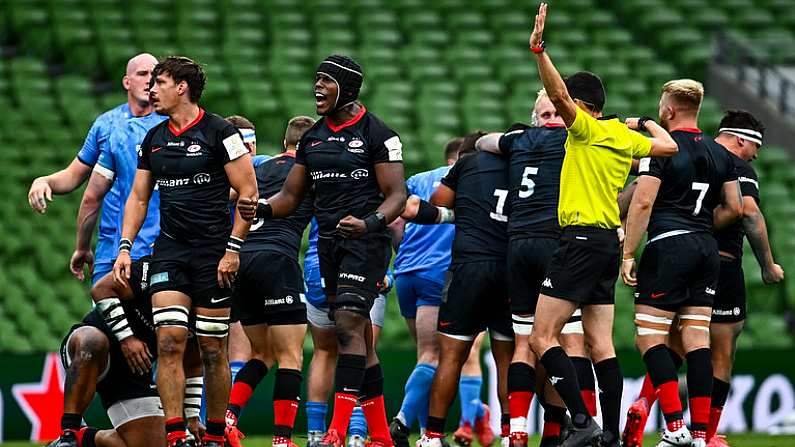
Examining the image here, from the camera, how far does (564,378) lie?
28.2ft

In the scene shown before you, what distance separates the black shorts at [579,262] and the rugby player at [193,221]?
1.94m

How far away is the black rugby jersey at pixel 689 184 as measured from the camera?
9594 mm

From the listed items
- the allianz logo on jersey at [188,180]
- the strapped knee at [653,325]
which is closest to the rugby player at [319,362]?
the allianz logo on jersey at [188,180]

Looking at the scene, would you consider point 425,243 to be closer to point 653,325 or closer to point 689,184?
point 653,325

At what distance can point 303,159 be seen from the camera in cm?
937

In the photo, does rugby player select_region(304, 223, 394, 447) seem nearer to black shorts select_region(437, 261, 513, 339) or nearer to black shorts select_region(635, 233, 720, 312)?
black shorts select_region(437, 261, 513, 339)

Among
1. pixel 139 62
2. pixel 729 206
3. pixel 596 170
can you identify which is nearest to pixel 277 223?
pixel 139 62

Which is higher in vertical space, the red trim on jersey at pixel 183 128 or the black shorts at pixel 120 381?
the red trim on jersey at pixel 183 128

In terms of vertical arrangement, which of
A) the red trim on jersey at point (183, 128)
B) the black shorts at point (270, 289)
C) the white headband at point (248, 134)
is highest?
the red trim on jersey at point (183, 128)

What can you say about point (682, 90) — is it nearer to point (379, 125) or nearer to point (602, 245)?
point (602, 245)

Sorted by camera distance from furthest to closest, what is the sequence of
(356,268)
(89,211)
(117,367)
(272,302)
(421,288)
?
(421,288) < (272,302) < (89,211) < (356,268) < (117,367)

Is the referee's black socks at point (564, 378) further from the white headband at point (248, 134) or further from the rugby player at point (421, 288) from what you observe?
the white headband at point (248, 134)

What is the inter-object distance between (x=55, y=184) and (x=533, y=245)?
3254 mm

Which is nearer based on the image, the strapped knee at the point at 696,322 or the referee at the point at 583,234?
the referee at the point at 583,234
